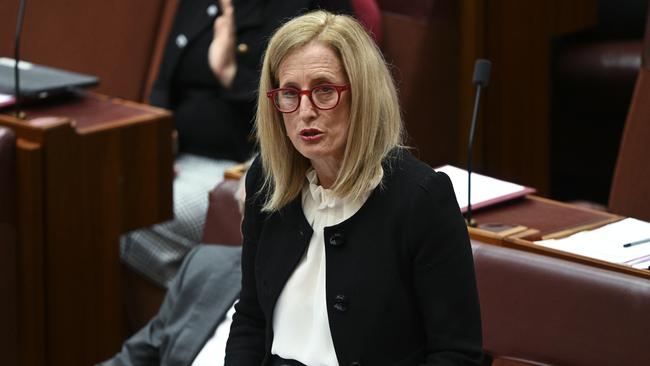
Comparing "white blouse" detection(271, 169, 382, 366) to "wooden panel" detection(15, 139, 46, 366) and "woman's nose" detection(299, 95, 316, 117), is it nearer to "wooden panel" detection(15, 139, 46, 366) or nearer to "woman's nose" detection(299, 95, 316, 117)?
"woman's nose" detection(299, 95, 316, 117)

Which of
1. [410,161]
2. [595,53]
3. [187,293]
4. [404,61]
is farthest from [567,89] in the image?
[410,161]

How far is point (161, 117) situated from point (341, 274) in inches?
41.8

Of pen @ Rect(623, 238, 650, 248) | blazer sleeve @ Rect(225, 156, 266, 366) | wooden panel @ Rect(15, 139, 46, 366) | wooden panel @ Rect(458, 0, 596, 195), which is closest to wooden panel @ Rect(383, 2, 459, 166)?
wooden panel @ Rect(458, 0, 596, 195)

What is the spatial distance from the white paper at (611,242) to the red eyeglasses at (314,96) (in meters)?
0.43

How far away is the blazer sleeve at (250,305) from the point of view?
1.28 metres

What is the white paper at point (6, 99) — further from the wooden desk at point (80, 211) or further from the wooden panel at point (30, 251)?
the wooden panel at point (30, 251)

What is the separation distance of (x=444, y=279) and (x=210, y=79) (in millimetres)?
1480

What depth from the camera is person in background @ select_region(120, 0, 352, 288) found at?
7.46ft

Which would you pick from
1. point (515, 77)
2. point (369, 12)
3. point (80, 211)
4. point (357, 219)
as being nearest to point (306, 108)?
point (357, 219)

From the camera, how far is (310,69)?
1160 mm

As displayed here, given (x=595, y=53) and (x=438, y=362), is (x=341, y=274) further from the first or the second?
(x=595, y=53)

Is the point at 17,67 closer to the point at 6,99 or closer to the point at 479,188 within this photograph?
the point at 6,99

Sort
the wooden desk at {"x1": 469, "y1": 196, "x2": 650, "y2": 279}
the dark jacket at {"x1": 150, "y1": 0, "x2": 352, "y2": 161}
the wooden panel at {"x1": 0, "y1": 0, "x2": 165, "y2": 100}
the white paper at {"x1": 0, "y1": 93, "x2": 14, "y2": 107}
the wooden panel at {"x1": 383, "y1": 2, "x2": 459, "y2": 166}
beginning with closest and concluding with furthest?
1. the wooden desk at {"x1": 469, "y1": 196, "x2": 650, "y2": 279}
2. the white paper at {"x1": 0, "y1": 93, "x2": 14, "y2": 107}
3. the dark jacket at {"x1": 150, "y1": 0, "x2": 352, "y2": 161}
4. the wooden panel at {"x1": 383, "y1": 2, "x2": 459, "y2": 166}
5. the wooden panel at {"x1": 0, "y1": 0, "x2": 165, "y2": 100}

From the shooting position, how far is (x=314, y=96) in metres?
1.16
